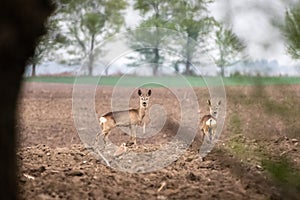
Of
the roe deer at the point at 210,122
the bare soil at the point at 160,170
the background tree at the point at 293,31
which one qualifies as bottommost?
the bare soil at the point at 160,170

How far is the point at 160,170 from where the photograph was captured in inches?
134

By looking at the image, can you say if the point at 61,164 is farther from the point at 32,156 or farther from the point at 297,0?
the point at 297,0

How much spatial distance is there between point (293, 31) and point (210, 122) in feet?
2.98

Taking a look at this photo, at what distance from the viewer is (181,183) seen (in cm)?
314

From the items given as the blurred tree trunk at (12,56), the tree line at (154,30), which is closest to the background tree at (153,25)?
the tree line at (154,30)

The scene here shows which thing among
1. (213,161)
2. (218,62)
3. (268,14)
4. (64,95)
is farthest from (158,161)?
(64,95)

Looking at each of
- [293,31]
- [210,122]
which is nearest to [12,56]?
[293,31]

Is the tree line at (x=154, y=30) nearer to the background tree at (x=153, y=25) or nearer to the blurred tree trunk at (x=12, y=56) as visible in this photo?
the background tree at (x=153, y=25)

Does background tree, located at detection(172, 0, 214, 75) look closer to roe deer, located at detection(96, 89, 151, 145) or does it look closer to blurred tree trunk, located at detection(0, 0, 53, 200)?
roe deer, located at detection(96, 89, 151, 145)

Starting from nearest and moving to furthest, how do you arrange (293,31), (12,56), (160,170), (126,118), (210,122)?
(12,56), (293,31), (160,170), (126,118), (210,122)

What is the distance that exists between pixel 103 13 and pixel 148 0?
15.2 inches

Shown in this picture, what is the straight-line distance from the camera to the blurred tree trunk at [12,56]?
4.97 feet

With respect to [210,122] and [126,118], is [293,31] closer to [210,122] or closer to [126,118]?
[210,122]

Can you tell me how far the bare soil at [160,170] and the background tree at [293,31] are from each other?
0.86ft
